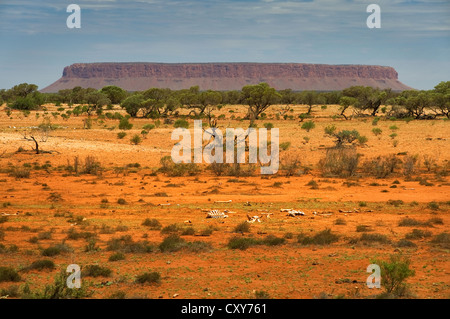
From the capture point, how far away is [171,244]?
13047mm

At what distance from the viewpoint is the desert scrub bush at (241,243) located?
1318cm

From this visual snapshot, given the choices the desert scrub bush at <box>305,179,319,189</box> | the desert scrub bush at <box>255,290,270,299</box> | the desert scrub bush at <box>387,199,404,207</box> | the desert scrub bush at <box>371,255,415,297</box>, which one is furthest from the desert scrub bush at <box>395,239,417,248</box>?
the desert scrub bush at <box>305,179,319,189</box>

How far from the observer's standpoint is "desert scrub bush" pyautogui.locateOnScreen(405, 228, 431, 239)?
560 inches

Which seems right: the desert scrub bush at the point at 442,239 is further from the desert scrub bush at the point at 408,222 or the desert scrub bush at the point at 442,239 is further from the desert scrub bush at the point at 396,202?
the desert scrub bush at the point at 396,202

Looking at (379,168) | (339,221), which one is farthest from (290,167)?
(339,221)

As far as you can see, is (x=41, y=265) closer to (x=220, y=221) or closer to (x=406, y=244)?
(x=220, y=221)

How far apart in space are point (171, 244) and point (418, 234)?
6.67m

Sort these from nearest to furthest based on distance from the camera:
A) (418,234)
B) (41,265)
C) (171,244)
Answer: (41,265), (171,244), (418,234)

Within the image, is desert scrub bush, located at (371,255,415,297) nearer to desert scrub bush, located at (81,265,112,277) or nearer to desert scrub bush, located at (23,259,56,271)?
desert scrub bush, located at (81,265,112,277)

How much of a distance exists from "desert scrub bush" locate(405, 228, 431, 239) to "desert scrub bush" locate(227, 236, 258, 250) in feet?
13.8
